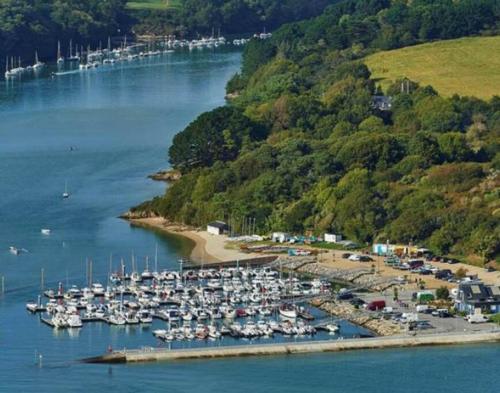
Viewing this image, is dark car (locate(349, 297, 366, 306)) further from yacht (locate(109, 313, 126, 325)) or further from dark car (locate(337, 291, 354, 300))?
yacht (locate(109, 313, 126, 325))

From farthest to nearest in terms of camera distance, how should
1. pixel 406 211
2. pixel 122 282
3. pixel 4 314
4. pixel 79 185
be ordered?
1. pixel 79 185
2. pixel 406 211
3. pixel 122 282
4. pixel 4 314

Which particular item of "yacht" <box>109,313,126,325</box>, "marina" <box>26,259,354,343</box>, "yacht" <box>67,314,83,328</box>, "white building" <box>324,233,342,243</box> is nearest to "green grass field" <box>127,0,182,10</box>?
"white building" <box>324,233,342,243</box>

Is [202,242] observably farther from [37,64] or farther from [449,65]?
[37,64]

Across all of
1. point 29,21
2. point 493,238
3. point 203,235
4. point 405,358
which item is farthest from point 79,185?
point 29,21

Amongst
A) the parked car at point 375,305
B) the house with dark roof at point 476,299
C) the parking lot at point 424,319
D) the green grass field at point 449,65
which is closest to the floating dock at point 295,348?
the parking lot at point 424,319

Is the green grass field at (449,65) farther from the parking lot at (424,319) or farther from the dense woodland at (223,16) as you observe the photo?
the dense woodland at (223,16)

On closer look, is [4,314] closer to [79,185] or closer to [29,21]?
[79,185]

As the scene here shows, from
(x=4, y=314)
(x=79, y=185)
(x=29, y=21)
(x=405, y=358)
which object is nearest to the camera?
(x=405, y=358)
